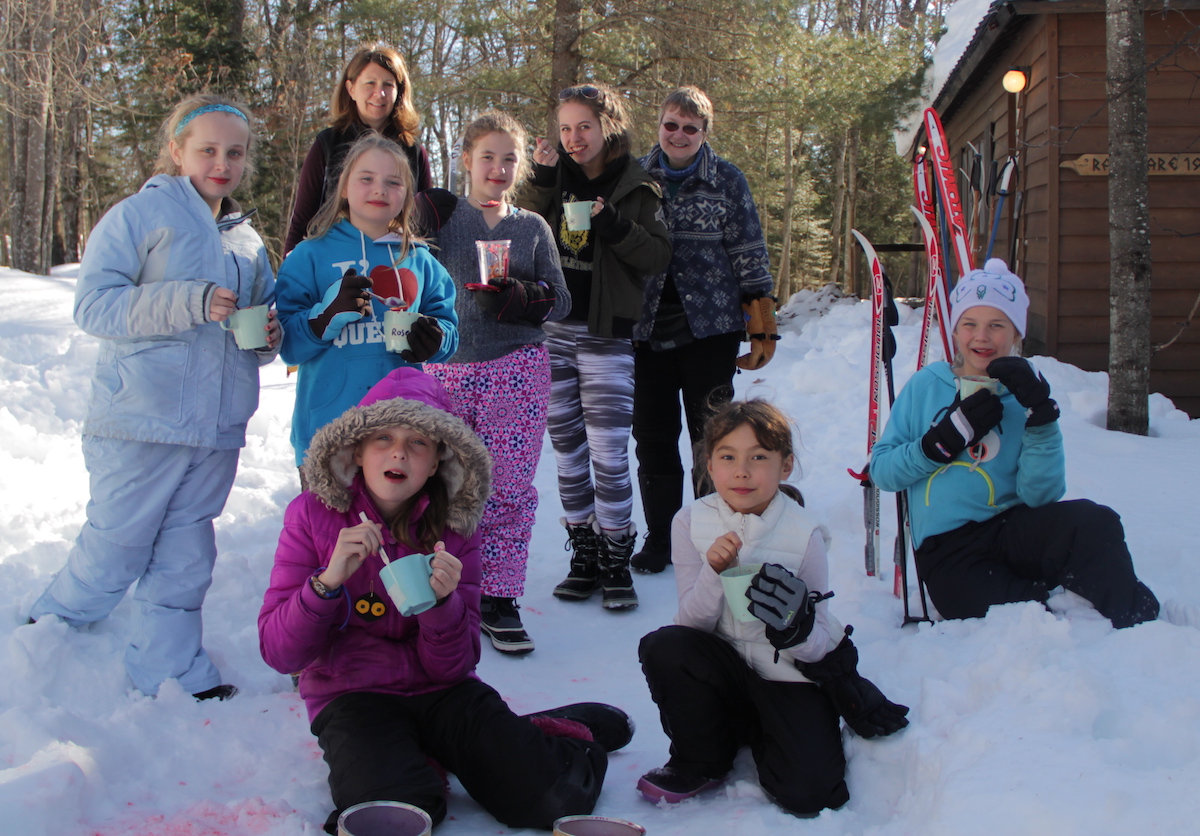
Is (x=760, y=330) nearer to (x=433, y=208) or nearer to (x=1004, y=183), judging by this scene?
(x=1004, y=183)

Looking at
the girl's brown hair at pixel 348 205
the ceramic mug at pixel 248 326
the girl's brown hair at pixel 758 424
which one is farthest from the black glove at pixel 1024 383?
the ceramic mug at pixel 248 326

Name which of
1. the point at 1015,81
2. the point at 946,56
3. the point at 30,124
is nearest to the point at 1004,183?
the point at 1015,81

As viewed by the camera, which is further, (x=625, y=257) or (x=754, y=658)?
(x=625, y=257)

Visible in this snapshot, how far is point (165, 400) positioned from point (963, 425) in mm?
2561

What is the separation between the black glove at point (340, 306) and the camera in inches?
115

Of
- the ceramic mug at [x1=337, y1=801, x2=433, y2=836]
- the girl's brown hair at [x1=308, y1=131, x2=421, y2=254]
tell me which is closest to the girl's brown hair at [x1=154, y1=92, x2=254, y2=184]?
the girl's brown hair at [x1=308, y1=131, x2=421, y2=254]

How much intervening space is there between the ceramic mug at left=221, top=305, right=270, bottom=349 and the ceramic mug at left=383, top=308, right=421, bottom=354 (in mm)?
383

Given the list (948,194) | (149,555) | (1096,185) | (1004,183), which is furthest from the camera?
(1096,185)

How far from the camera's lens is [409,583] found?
2.17 meters

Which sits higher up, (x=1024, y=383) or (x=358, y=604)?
(x=1024, y=383)

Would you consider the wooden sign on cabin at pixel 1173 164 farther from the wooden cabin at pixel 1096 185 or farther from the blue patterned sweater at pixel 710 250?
the blue patterned sweater at pixel 710 250

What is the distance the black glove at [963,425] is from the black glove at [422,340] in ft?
5.53

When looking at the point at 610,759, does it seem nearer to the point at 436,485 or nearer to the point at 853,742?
the point at 853,742

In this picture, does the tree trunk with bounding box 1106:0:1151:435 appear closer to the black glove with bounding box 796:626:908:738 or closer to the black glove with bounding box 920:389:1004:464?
the black glove with bounding box 920:389:1004:464
